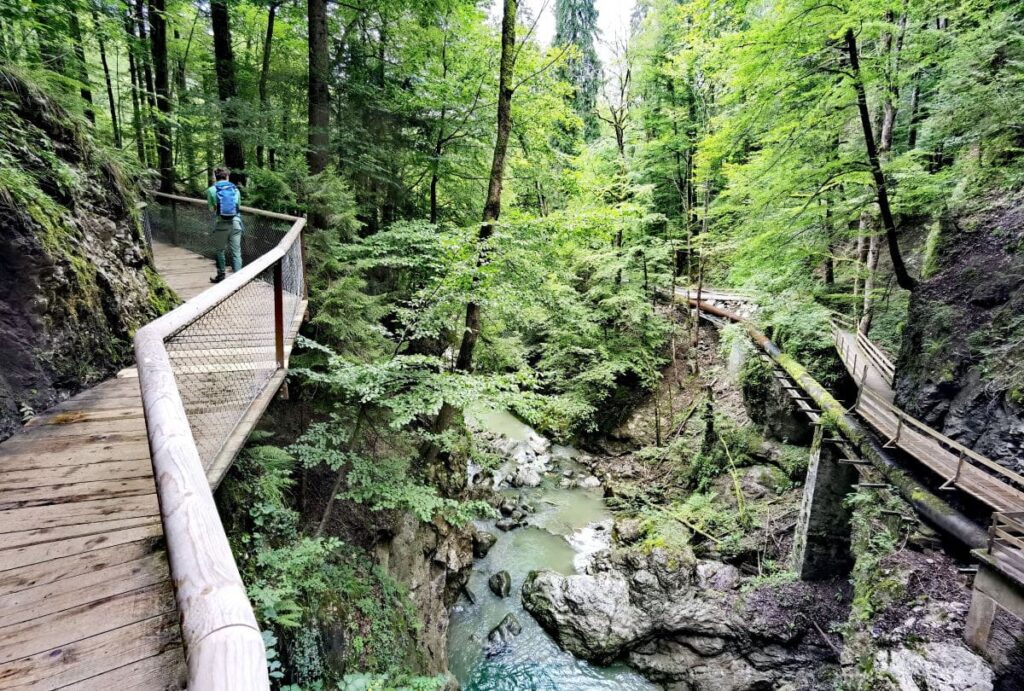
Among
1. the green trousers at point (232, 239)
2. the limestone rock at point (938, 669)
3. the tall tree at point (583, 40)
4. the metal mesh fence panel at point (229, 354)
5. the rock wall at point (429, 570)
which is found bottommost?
the rock wall at point (429, 570)

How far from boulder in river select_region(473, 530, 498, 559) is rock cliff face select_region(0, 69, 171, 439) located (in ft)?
26.1

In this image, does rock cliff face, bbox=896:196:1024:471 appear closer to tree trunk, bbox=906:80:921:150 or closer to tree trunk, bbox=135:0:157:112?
tree trunk, bbox=906:80:921:150

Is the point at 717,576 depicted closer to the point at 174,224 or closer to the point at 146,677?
the point at 146,677

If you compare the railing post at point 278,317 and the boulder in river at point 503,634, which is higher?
the railing post at point 278,317

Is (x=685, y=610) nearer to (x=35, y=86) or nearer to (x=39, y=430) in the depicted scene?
(x=39, y=430)

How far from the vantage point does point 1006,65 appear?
275 inches

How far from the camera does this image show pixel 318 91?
8.32 metres

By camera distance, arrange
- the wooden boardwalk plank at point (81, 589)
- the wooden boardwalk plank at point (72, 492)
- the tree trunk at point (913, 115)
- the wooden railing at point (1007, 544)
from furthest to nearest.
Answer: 1. the tree trunk at point (913, 115)
2. the wooden railing at point (1007, 544)
3. the wooden boardwalk plank at point (72, 492)
4. the wooden boardwalk plank at point (81, 589)

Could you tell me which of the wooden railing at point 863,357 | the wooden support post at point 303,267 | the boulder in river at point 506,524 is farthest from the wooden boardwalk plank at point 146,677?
the wooden railing at point 863,357

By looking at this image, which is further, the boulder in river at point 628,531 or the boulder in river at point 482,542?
the boulder in river at point 628,531

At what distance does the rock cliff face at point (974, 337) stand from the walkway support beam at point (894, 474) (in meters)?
0.99

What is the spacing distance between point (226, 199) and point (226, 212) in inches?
7.2

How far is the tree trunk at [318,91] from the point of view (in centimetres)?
818

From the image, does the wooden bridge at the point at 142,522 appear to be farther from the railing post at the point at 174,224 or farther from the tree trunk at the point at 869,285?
the tree trunk at the point at 869,285
